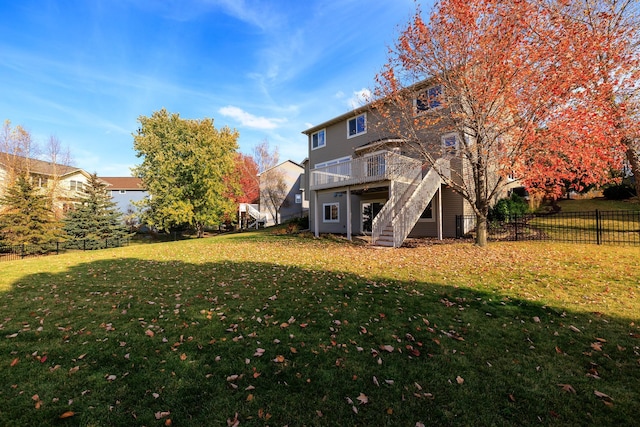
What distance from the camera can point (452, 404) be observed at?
285cm

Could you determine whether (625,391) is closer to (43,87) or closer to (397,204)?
(397,204)

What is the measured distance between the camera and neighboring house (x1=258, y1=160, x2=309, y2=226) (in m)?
35.5

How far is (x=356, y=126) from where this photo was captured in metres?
20.1

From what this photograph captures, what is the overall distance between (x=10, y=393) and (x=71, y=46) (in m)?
15.7

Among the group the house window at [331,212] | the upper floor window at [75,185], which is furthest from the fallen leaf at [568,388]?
the upper floor window at [75,185]

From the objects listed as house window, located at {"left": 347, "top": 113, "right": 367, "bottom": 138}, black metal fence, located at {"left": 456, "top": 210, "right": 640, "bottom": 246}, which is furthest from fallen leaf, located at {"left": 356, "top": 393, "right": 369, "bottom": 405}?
house window, located at {"left": 347, "top": 113, "right": 367, "bottom": 138}

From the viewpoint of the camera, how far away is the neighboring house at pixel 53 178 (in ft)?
82.2

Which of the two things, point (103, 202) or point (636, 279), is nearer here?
point (636, 279)

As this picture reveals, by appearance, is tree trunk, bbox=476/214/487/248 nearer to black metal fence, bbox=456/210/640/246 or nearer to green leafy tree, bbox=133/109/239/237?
black metal fence, bbox=456/210/640/246

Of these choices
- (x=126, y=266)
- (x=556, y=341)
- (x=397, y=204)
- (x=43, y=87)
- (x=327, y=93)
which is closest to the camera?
(x=556, y=341)

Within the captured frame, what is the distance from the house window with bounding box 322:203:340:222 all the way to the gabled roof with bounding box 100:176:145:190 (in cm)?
3449

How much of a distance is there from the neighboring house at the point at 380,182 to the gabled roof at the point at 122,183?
35354 mm

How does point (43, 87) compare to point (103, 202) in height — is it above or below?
above

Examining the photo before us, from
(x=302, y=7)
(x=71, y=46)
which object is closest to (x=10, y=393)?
(x=302, y=7)
